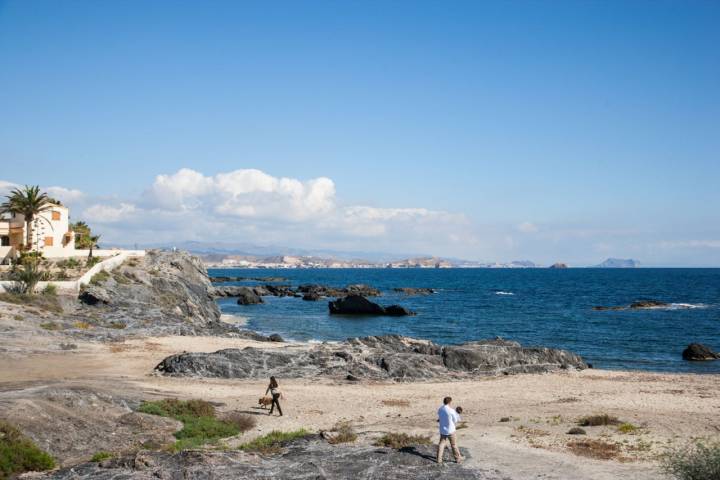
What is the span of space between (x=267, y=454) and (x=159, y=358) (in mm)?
21642

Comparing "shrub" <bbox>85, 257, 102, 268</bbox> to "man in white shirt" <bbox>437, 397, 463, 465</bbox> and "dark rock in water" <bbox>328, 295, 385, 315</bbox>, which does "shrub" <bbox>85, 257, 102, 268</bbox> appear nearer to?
"dark rock in water" <bbox>328, 295, 385, 315</bbox>

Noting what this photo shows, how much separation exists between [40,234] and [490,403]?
56.8 m

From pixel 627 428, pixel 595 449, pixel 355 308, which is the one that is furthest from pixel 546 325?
pixel 595 449

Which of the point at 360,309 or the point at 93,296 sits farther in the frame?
the point at 360,309

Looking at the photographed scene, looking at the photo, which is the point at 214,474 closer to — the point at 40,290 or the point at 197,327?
the point at 197,327

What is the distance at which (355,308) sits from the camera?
88250mm

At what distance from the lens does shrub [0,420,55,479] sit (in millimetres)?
17000

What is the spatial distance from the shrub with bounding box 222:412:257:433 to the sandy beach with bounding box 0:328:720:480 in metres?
0.45

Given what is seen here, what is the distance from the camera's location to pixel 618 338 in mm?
60594

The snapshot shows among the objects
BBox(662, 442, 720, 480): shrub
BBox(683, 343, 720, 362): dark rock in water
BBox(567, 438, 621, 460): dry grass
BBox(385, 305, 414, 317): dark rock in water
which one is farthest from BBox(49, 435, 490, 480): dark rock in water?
BBox(385, 305, 414, 317): dark rock in water

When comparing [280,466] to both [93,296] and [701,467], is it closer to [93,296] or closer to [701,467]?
[701,467]

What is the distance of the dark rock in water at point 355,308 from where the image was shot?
290 feet

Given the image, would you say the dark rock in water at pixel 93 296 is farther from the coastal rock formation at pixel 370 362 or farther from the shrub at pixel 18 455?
the shrub at pixel 18 455

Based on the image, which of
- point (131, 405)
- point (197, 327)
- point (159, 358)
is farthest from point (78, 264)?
point (131, 405)
